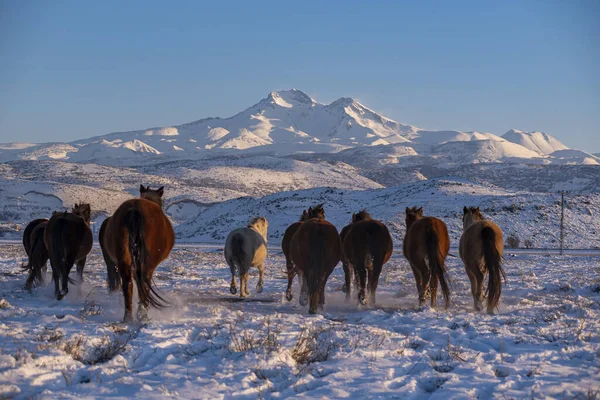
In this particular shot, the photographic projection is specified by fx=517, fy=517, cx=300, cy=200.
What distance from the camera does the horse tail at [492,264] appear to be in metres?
9.67

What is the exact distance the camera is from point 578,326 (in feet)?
25.6

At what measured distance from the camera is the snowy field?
502 cm

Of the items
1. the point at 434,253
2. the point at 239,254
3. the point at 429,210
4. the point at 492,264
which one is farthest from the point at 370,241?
the point at 429,210

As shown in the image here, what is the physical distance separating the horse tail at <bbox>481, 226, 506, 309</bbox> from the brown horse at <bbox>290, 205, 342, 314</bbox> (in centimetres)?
284

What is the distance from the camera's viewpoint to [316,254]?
971cm

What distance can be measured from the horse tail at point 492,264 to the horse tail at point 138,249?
5986 millimetres

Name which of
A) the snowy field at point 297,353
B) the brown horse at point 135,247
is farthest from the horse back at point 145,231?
the snowy field at point 297,353

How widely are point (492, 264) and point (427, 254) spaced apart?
1.23 metres

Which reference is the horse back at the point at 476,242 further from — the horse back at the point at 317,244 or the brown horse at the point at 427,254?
the horse back at the point at 317,244

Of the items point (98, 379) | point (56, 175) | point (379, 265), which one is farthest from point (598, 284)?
point (56, 175)

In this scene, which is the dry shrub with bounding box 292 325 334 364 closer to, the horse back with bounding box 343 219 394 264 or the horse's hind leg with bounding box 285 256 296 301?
the horse back with bounding box 343 219 394 264

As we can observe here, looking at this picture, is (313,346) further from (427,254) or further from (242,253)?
(242,253)

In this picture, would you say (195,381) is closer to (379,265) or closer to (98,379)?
(98,379)

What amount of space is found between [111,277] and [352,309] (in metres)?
5.25
